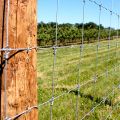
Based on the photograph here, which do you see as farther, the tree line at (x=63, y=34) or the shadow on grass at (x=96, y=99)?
the tree line at (x=63, y=34)

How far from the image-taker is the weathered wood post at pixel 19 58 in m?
2.49

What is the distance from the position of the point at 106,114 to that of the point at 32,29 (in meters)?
3.69

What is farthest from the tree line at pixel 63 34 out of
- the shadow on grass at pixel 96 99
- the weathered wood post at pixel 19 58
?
the weathered wood post at pixel 19 58

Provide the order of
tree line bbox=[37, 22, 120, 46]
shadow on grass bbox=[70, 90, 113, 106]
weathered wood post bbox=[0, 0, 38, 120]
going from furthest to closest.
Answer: tree line bbox=[37, 22, 120, 46] < shadow on grass bbox=[70, 90, 113, 106] < weathered wood post bbox=[0, 0, 38, 120]

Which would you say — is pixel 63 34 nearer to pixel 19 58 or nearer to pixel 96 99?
pixel 96 99

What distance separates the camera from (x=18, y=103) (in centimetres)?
262

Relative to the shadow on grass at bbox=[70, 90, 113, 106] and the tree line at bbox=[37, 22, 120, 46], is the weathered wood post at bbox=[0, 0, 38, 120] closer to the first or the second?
the shadow on grass at bbox=[70, 90, 113, 106]

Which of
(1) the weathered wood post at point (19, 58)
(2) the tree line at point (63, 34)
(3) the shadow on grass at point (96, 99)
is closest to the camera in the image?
(1) the weathered wood post at point (19, 58)

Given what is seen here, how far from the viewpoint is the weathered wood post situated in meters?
2.49

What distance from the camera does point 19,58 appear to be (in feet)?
8.51

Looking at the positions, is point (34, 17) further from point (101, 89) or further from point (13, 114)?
point (101, 89)

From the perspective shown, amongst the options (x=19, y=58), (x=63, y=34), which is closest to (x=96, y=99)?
(x=19, y=58)

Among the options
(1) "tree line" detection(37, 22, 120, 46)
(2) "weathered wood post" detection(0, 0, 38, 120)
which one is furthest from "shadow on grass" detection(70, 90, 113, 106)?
(1) "tree line" detection(37, 22, 120, 46)

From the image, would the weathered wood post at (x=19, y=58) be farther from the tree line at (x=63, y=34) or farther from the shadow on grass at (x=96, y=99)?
the tree line at (x=63, y=34)
